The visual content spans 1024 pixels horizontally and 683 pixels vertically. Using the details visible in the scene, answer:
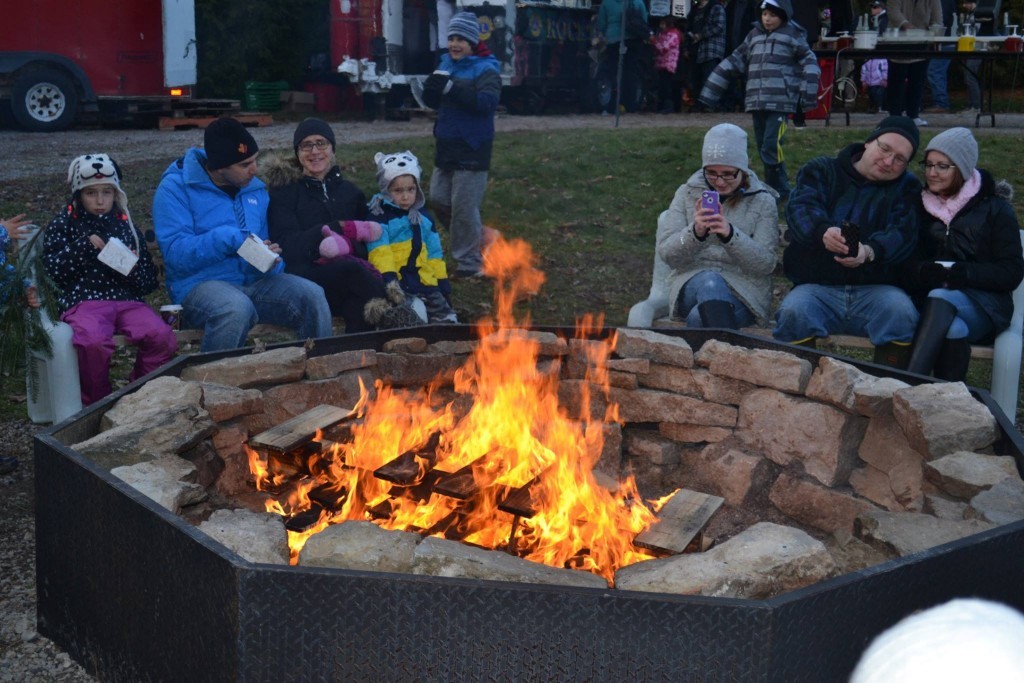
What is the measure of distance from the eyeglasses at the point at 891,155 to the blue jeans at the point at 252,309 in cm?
261

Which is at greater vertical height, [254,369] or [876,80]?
[876,80]

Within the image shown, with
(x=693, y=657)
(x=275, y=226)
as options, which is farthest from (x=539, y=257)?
(x=693, y=657)

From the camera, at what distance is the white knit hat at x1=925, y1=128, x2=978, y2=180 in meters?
4.70

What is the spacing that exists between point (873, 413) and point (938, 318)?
103 cm

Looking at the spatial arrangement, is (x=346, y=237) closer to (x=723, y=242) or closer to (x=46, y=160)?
(x=723, y=242)

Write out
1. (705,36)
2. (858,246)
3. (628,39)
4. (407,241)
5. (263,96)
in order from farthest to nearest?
(263,96), (705,36), (628,39), (407,241), (858,246)

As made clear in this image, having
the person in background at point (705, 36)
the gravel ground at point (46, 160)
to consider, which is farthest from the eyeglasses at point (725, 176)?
the person in background at point (705, 36)

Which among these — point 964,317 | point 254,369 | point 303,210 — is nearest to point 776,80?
point 964,317

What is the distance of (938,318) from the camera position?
461cm

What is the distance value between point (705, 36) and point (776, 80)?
244 inches

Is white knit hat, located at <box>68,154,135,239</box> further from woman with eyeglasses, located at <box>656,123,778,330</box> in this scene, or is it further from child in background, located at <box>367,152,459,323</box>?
woman with eyeglasses, located at <box>656,123,778,330</box>

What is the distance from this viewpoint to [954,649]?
106cm

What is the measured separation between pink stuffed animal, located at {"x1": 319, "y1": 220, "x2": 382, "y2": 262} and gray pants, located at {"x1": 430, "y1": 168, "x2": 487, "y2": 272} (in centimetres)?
218

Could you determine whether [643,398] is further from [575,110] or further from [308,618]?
[575,110]
